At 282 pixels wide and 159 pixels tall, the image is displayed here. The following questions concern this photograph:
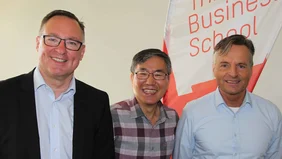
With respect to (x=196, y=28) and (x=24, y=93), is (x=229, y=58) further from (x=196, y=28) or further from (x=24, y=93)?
(x=24, y=93)

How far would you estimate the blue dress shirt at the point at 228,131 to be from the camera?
1.70 metres

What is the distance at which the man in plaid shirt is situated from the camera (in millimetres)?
1756

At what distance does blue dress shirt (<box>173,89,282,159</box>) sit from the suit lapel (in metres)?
0.84

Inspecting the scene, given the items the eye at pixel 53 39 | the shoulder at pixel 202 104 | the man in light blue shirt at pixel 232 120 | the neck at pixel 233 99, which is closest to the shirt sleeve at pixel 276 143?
the man in light blue shirt at pixel 232 120

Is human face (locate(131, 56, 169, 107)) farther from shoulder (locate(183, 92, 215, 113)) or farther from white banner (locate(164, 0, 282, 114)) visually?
white banner (locate(164, 0, 282, 114))

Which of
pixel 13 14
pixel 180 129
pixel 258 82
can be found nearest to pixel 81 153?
Answer: pixel 180 129

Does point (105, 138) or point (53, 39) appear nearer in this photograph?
point (53, 39)

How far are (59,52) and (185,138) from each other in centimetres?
88

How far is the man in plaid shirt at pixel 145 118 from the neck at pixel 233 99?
35 cm

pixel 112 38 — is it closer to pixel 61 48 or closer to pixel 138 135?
pixel 138 135

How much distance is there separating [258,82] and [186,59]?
0.56 meters

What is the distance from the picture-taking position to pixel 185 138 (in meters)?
1.81

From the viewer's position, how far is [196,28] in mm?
→ 2418

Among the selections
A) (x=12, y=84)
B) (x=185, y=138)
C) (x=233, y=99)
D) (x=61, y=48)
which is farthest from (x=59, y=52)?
(x=233, y=99)
